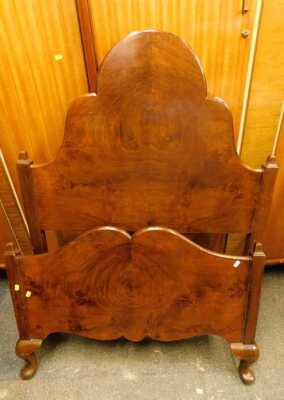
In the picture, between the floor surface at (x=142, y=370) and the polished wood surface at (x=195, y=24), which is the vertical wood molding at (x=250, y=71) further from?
the floor surface at (x=142, y=370)

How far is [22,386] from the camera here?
1.00 metres

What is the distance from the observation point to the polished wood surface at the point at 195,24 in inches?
30.6

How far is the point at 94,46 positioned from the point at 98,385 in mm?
1014

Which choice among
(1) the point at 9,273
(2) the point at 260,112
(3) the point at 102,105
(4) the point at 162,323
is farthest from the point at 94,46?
(4) the point at 162,323

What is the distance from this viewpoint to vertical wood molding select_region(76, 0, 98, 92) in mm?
778

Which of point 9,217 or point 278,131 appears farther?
point 9,217

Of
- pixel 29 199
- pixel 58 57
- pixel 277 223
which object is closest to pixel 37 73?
pixel 58 57

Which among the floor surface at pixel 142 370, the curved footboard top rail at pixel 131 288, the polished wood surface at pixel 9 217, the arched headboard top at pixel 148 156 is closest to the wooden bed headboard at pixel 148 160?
the arched headboard top at pixel 148 156

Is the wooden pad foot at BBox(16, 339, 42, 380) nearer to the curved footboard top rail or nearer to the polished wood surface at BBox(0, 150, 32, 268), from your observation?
the curved footboard top rail

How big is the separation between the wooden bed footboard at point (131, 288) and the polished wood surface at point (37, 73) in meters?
0.38

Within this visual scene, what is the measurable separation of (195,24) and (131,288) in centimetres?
72

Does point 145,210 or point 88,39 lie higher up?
point 88,39

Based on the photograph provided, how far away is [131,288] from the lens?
855 mm

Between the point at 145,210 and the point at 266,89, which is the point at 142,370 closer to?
the point at 145,210
